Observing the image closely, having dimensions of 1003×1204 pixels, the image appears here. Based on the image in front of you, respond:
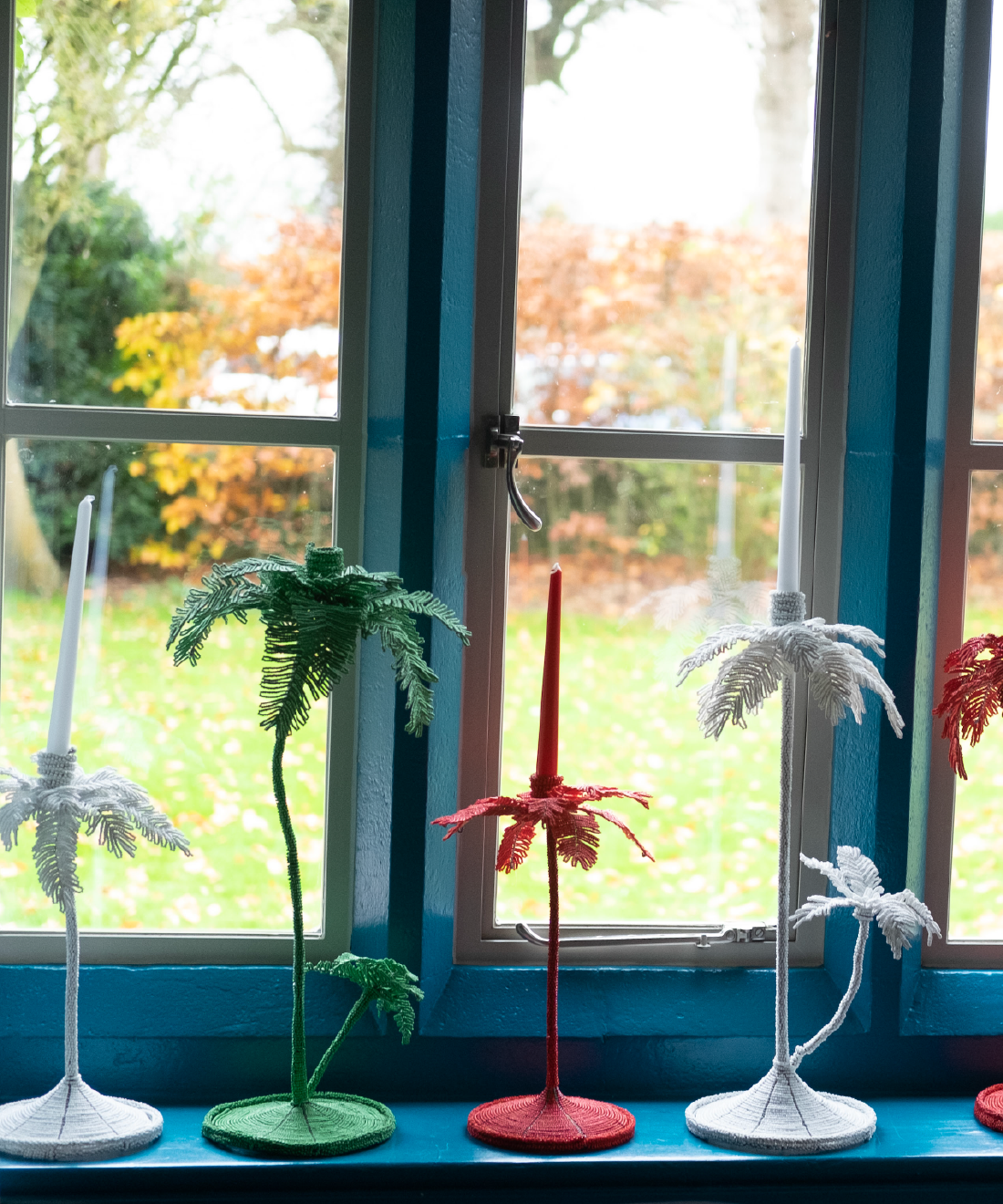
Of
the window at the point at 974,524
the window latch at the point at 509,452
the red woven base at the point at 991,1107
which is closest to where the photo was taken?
the red woven base at the point at 991,1107

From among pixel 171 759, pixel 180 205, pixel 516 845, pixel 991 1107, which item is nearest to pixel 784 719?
pixel 516 845

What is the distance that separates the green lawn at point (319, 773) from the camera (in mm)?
1713

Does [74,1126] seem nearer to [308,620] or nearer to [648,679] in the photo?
[308,620]

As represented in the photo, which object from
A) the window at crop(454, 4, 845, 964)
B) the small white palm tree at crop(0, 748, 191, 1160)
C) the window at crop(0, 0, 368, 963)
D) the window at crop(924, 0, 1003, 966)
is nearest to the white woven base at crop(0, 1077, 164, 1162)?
the small white palm tree at crop(0, 748, 191, 1160)

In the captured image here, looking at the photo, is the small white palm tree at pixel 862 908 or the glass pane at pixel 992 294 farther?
the glass pane at pixel 992 294

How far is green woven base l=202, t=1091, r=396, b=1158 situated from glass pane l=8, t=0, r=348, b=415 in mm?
898

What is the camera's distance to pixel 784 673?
4.78 feet

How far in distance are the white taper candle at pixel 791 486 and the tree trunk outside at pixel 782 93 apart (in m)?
0.44

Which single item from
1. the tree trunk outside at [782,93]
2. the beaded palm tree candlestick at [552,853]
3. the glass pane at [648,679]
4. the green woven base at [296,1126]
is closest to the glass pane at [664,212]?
the tree trunk outside at [782,93]

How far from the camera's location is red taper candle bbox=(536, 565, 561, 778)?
1.43 m

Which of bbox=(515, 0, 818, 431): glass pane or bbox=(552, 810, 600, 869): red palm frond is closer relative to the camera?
bbox=(552, 810, 600, 869): red palm frond

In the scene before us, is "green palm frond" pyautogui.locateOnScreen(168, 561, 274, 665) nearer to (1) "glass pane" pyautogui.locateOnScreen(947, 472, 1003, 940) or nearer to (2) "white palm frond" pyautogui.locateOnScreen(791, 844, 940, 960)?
(2) "white palm frond" pyautogui.locateOnScreen(791, 844, 940, 960)

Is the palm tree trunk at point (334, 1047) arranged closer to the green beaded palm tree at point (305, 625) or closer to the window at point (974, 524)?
the green beaded palm tree at point (305, 625)

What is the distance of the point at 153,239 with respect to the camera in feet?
5.63
